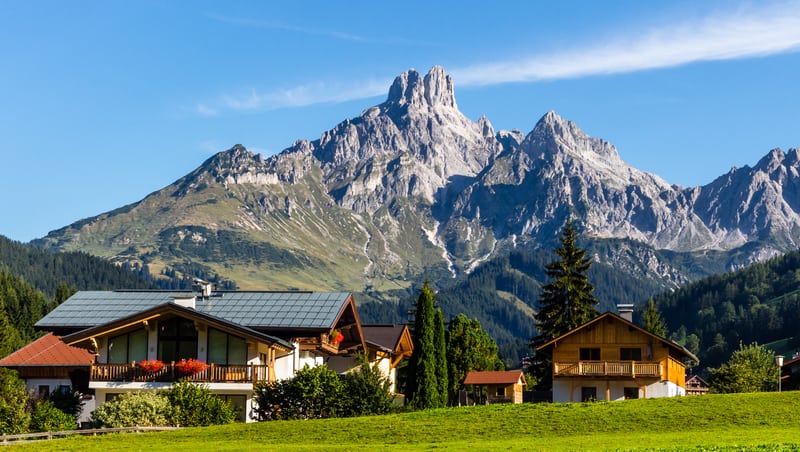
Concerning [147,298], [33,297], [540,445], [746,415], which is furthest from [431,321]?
[33,297]

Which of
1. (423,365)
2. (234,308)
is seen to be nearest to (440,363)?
(423,365)

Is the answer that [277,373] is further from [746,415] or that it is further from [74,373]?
[746,415]

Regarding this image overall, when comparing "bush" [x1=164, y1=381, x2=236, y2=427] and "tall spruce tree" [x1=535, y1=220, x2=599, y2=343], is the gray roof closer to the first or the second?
"bush" [x1=164, y1=381, x2=236, y2=427]

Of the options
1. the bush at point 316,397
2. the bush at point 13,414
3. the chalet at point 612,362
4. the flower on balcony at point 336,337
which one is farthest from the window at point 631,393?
the bush at point 13,414

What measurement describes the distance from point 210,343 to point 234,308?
264 inches

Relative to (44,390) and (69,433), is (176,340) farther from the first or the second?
(69,433)

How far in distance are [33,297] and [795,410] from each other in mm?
169230

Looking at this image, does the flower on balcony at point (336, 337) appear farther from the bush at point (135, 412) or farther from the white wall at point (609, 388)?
the white wall at point (609, 388)

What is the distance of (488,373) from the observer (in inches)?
3807

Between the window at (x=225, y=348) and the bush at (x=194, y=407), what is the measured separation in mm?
5277

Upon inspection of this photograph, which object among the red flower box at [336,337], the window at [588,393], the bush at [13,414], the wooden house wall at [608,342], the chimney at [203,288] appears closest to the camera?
the bush at [13,414]

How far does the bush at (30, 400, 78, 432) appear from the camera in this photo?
4975cm

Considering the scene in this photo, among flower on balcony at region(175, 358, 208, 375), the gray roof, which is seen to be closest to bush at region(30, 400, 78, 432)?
flower on balcony at region(175, 358, 208, 375)

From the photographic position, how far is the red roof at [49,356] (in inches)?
2586
